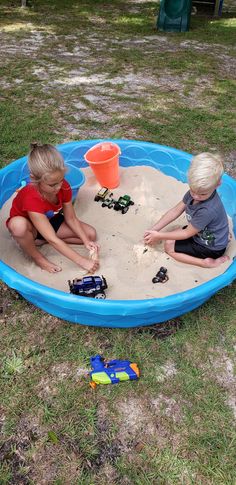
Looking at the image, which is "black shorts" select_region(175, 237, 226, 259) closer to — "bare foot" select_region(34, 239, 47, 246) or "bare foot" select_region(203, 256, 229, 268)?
"bare foot" select_region(203, 256, 229, 268)

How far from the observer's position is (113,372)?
1693 mm

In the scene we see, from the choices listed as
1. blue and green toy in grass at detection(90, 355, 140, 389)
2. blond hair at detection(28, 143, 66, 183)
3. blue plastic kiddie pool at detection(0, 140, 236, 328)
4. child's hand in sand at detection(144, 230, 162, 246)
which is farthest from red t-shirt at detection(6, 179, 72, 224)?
blue and green toy in grass at detection(90, 355, 140, 389)

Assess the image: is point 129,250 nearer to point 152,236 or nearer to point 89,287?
point 152,236

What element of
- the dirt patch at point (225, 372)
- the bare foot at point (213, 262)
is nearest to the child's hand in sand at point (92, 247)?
the bare foot at point (213, 262)

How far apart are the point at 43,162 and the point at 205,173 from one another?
0.70 meters

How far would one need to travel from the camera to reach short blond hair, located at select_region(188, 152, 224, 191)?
1.81m

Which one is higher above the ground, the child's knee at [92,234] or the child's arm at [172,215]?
the child's arm at [172,215]

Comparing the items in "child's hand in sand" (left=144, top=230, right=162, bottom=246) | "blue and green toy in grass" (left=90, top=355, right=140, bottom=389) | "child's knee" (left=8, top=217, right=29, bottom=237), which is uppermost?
"child's knee" (left=8, top=217, right=29, bottom=237)

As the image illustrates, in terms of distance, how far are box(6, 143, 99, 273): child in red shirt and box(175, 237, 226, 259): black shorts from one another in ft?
1.44

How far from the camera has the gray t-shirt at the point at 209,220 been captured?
1958 mm

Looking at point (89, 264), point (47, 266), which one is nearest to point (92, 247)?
point (89, 264)

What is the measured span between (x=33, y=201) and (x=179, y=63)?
152 inches

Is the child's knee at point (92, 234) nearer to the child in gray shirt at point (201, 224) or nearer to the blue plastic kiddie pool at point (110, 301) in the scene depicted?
the child in gray shirt at point (201, 224)

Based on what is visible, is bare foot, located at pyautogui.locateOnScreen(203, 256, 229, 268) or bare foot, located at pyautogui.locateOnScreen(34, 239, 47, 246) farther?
bare foot, located at pyautogui.locateOnScreen(34, 239, 47, 246)
